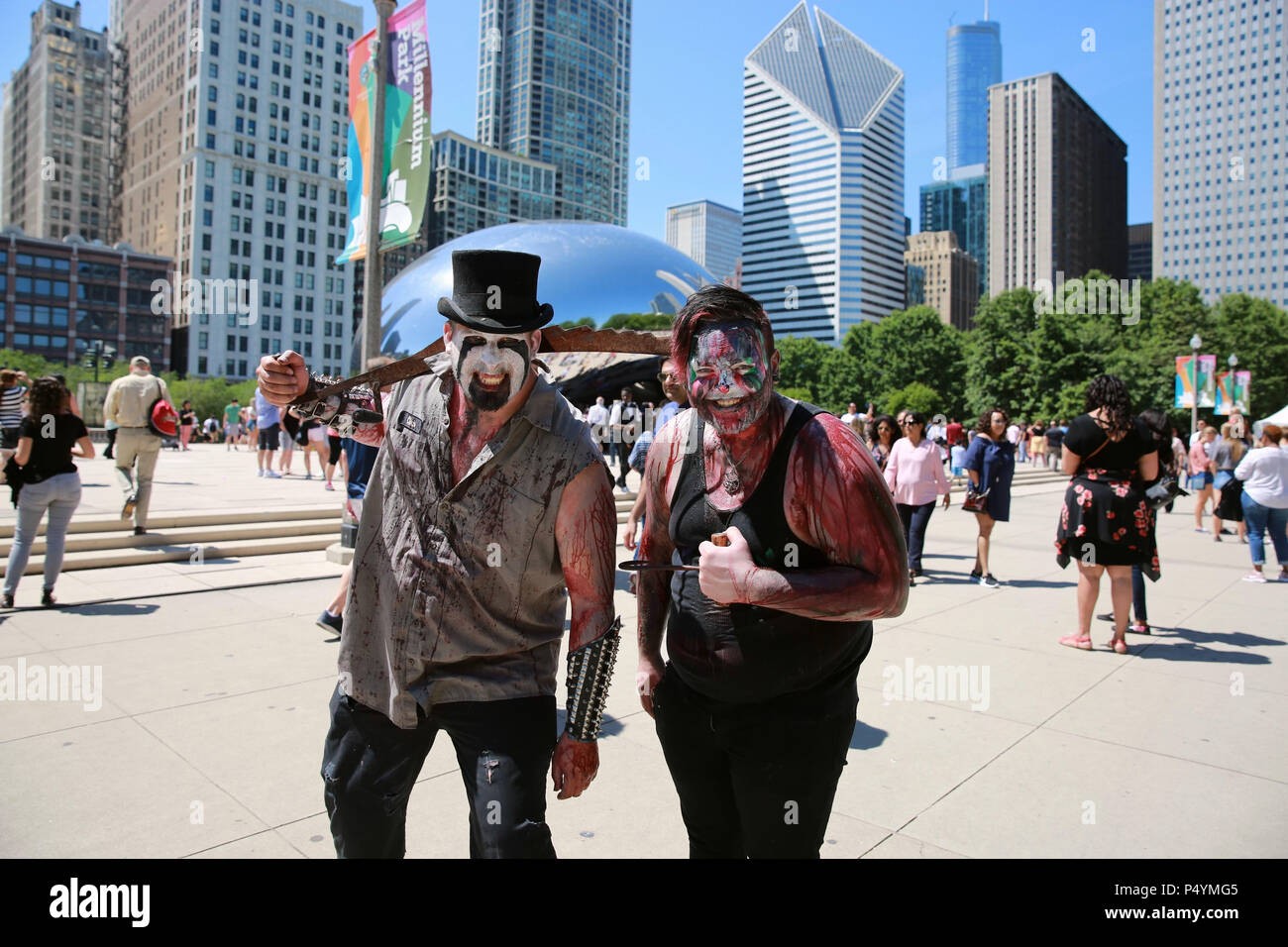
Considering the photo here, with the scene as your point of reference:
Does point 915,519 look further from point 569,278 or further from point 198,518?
point 569,278

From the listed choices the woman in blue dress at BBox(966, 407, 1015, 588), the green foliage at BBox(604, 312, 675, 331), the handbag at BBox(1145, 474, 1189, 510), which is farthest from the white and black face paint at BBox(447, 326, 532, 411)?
the green foliage at BBox(604, 312, 675, 331)

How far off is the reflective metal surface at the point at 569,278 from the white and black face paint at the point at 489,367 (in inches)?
524

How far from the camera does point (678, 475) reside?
6.73ft

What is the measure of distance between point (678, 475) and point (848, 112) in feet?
280

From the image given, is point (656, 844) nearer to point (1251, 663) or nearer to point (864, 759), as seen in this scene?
point (864, 759)

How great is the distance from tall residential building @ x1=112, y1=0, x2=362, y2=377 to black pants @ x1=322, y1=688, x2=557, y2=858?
304 ft

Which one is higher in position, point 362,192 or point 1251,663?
point 362,192

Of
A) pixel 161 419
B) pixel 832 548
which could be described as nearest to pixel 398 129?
pixel 161 419

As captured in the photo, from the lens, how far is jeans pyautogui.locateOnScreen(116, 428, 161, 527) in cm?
847

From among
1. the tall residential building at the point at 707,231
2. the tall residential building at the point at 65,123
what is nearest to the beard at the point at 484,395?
the tall residential building at the point at 707,231

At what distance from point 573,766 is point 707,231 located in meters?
138

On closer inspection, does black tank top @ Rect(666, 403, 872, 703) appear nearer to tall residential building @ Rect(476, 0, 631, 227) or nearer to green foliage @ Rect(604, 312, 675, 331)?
green foliage @ Rect(604, 312, 675, 331)

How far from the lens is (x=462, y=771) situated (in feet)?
6.47
